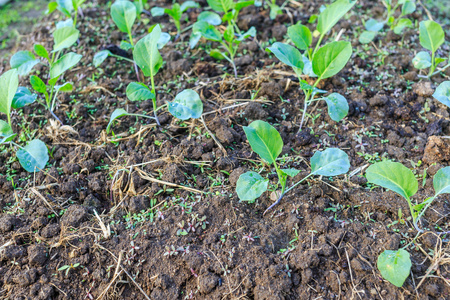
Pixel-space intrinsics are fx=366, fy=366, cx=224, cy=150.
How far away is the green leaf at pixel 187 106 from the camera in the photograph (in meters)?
1.92

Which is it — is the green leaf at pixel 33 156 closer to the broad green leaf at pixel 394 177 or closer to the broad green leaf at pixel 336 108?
the broad green leaf at pixel 336 108

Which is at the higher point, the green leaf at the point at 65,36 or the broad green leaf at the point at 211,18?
the green leaf at the point at 65,36

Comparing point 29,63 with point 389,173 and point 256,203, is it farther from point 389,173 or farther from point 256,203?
point 389,173

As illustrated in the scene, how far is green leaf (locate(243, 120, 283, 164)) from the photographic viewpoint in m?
1.66

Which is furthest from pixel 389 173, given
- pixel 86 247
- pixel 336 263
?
pixel 86 247

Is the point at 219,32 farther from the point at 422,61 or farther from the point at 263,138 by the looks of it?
the point at 422,61

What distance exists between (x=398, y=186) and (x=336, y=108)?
52 centimetres

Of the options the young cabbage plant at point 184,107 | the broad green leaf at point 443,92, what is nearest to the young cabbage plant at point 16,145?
the young cabbage plant at point 184,107

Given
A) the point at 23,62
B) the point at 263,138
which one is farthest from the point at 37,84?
the point at 263,138

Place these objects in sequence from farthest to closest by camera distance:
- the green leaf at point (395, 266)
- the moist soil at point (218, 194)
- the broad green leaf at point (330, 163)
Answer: the broad green leaf at point (330, 163) < the moist soil at point (218, 194) < the green leaf at point (395, 266)

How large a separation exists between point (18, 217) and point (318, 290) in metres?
1.44

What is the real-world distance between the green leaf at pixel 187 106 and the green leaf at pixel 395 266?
109 centimetres

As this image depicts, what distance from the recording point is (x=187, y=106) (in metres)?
1.95

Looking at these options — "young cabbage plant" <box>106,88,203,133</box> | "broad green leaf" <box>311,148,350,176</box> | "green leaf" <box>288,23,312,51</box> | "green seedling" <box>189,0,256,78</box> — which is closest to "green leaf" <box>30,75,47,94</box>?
"young cabbage plant" <box>106,88,203,133</box>
